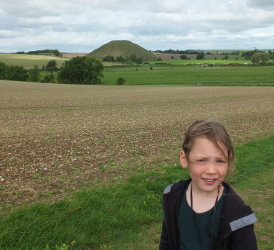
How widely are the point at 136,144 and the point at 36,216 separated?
614cm

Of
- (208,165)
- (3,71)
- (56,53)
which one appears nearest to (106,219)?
(208,165)

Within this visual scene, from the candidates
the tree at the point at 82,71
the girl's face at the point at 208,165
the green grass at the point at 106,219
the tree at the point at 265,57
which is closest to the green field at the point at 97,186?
the green grass at the point at 106,219

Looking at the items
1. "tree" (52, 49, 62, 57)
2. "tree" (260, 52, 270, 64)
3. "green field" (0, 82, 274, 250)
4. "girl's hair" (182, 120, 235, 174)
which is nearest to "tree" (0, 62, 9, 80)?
"tree" (52, 49, 62, 57)

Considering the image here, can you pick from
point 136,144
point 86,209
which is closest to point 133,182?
point 86,209

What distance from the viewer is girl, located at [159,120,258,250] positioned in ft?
7.19

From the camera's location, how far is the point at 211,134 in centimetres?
232

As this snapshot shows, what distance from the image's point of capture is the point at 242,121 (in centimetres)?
1700

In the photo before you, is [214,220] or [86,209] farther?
[86,209]

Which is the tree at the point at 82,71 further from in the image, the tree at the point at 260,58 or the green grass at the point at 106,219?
the green grass at the point at 106,219

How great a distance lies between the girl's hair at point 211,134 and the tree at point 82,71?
287ft

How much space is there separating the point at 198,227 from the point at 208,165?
1.42 ft

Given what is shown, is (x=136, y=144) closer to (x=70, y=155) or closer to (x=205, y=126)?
(x=70, y=155)

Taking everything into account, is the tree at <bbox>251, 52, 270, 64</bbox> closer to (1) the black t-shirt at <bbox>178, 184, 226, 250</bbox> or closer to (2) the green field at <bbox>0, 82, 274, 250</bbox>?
(2) the green field at <bbox>0, 82, 274, 250</bbox>

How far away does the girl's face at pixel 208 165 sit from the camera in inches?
90.7
